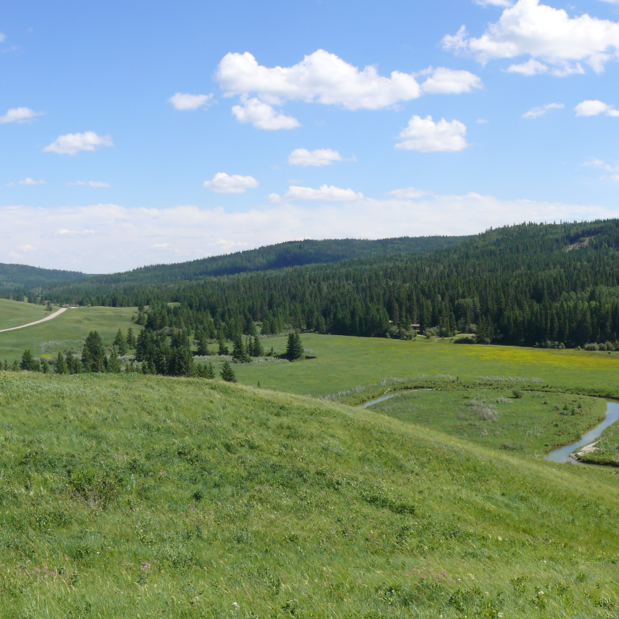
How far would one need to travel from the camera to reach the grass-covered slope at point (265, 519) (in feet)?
28.0

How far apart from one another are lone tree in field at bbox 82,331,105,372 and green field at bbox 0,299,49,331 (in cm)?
7098

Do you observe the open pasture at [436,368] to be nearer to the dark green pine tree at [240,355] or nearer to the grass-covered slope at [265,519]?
the dark green pine tree at [240,355]

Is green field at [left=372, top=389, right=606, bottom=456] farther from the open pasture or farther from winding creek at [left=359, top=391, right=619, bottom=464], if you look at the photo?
the open pasture

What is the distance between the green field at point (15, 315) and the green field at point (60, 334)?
8.83m

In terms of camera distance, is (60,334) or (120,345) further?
(60,334)

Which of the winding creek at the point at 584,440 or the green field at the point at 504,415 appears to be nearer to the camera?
the winding creek at the point at 584,440

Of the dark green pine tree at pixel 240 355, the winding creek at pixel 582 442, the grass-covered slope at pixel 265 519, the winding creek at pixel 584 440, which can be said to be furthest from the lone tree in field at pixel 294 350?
the grass-covered slope at pixel 265 519

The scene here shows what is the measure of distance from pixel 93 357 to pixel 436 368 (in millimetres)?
71229

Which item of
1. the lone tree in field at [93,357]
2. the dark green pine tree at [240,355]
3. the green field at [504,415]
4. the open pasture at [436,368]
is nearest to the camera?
the green field at [504,415]

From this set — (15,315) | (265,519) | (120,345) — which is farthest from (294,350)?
(15,315)

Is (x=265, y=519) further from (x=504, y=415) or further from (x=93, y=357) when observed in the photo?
(x=93, y=357)

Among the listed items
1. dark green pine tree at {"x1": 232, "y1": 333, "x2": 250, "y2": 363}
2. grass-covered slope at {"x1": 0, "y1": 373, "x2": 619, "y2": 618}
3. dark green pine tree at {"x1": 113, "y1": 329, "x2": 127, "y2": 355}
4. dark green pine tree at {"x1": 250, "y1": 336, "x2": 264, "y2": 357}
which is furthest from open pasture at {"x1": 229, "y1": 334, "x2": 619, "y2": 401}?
grass-covered slope at {"x1": 0, "y1": 373, "x2": 619, "y2": 618}

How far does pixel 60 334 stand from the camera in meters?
142

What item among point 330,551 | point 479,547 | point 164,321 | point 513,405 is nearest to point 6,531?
point 330,551
